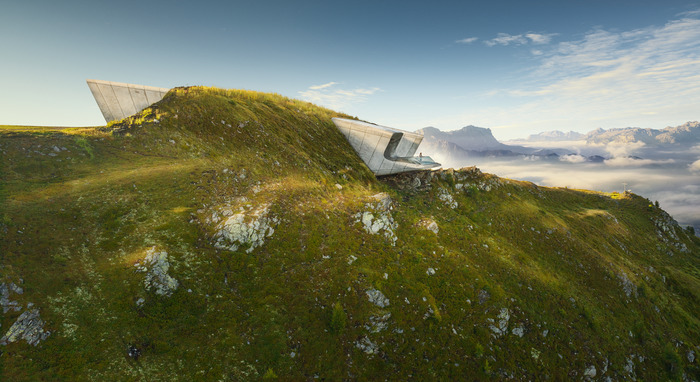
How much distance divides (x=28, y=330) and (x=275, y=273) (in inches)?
468

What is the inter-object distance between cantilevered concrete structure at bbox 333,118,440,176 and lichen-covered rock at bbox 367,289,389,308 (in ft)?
79.2

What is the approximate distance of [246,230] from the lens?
20.2 meters

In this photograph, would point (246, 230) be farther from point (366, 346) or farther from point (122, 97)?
point (122, 97)

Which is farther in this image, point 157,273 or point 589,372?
point 589,372

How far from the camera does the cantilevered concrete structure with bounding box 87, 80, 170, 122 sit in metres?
30.3

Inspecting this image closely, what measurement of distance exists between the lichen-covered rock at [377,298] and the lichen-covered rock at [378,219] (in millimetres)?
7051

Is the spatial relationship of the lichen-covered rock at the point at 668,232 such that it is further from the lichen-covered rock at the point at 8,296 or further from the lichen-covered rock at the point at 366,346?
the lichen-covered rock at the point at 8,296

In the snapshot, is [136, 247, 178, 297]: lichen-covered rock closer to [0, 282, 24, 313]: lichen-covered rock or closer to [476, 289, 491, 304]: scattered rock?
[0, 282, 24, 313]: lichen-covered rock

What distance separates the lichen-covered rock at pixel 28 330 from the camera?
10.6m

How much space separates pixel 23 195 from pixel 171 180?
27.6ft

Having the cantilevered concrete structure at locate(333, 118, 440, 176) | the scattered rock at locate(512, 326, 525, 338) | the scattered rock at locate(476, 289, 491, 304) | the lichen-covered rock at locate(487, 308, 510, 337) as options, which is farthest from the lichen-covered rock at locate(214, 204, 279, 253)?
the scattered rock at locate(512, 326, 525, 338)

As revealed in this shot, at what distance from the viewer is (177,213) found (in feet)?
63.4

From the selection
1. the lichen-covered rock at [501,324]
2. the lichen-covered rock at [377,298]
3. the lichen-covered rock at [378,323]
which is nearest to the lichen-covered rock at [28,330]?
the lichen-covered rock at [378,323]

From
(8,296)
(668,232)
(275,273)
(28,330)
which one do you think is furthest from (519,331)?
(668,232)
